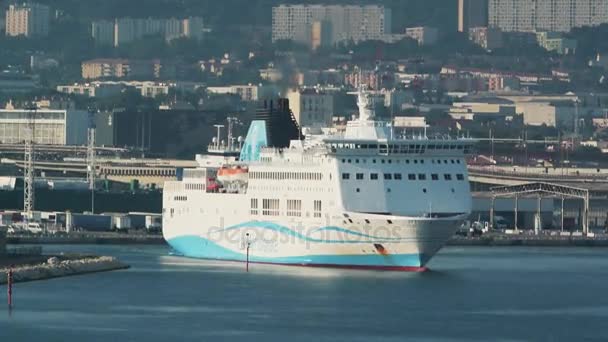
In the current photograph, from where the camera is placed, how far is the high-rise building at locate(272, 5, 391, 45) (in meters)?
116

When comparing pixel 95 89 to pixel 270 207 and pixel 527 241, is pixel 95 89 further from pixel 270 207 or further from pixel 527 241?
pixel 270 207

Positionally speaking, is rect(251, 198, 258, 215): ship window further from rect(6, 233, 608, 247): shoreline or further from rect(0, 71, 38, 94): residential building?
rect(0, 71, 38, 94): residential building

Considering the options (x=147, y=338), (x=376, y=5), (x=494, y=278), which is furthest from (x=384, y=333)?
(x=376, y=5)

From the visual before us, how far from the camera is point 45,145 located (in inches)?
4149

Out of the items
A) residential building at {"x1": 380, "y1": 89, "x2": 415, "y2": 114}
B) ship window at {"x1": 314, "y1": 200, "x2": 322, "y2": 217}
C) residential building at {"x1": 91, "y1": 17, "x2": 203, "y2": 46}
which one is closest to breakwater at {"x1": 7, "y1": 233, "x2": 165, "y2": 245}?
ship window at {"x1": 314, "y1": 200, "x2": 322, "y2": 217}

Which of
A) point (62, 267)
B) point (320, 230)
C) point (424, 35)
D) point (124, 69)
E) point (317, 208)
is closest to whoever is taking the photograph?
point (62, 267)

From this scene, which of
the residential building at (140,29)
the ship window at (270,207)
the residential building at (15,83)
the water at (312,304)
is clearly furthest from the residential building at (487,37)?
the ship window at (270,207)

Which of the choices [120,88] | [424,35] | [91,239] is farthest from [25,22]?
[91,239]

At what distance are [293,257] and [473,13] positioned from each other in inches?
3880

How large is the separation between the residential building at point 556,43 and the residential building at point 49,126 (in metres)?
46.1

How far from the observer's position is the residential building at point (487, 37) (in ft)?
504

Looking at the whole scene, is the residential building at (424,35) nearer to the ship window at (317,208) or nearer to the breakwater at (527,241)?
the breakwater at (527,241)

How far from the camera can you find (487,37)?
506ft

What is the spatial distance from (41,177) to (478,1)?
69.8 m
